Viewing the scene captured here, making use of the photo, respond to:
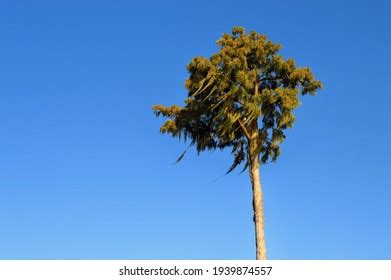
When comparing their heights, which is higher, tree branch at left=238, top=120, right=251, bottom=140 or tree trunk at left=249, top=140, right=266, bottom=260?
tree branch at left=238, top=120, right=251, bottom=140

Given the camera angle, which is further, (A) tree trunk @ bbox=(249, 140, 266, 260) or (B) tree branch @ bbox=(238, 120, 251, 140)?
(B) tree branch @ bbox=(238, 120, 251, 140)

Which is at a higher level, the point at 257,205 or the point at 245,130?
the point at 245,130

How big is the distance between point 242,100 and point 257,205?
4544 millimetres

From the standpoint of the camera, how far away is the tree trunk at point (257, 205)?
2847cm

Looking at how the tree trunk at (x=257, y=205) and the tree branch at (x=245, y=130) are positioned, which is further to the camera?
the tree branch at (x=245, y=130)

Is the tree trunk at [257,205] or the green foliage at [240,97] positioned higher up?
the green foliage at [240,97]

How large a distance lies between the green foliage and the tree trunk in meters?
0.37

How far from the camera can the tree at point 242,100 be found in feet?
99.8

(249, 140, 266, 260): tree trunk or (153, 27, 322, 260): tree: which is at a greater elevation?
(153, 27, 322, 260): tree

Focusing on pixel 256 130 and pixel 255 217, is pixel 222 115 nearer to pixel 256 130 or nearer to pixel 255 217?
pixel 256 130

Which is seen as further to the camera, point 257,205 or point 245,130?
point 245,130

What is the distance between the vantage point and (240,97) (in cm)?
3028

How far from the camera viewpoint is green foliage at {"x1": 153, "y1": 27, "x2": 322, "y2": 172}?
100.0ft
